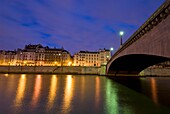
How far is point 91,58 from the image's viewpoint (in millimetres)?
123750

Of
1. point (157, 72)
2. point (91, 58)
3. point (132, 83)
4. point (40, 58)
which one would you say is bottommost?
point (132, 83)

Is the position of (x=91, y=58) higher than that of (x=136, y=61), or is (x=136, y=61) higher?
(x=91, y=58)

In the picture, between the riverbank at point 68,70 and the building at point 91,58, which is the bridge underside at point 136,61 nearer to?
the riverbank at point 68,70

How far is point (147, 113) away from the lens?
10336mm

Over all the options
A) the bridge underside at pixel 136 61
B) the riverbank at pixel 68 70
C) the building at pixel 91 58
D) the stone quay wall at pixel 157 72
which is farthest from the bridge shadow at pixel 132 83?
the building at pixel 91 58

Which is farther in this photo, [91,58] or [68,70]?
[91,58]

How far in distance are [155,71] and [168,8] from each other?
69781 millimetres

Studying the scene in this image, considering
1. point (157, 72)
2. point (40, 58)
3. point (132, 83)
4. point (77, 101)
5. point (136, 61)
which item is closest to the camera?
point (77, 101)

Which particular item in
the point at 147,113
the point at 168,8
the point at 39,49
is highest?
the point at 39,49

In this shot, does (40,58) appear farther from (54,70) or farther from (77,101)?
(77,101)

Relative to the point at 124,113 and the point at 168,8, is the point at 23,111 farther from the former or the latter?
the point at 168,8

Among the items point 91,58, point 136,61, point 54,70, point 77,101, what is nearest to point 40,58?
point 91,58

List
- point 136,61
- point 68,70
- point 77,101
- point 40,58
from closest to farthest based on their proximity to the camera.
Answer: point 77,101
point 136,61
point 68,70
point 40,58

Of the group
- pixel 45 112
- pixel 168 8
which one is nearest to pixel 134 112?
pixel 45 112
